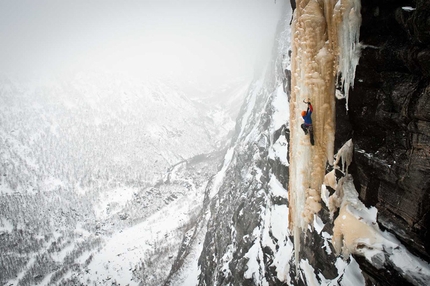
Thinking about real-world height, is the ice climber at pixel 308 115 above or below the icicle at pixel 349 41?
below

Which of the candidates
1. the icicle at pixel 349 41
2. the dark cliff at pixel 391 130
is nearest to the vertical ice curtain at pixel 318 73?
the icicle at pixel 349 41

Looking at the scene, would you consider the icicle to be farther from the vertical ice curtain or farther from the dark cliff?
the dark cliff

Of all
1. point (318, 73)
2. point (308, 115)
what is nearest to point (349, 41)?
point (318, 73)

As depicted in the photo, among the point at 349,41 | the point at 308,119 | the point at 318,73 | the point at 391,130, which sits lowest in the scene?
the point at 391,130

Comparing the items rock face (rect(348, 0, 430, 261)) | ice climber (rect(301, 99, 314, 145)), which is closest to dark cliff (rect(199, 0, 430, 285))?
rock face (rect(348, 0, 430, 261))

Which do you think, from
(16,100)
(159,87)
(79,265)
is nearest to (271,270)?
(79,265)

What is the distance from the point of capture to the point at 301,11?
32.9 ft

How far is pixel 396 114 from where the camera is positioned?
303 inches

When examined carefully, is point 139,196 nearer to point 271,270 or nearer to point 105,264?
point 105,264

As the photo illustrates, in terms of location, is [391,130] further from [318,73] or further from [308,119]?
[318,73]

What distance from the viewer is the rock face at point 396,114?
691 centimetres

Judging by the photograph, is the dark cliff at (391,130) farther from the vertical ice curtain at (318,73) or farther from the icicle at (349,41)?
the vertical ice curtain at (318,73)

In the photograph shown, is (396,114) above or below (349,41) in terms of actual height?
below

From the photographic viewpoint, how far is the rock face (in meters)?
6.91
